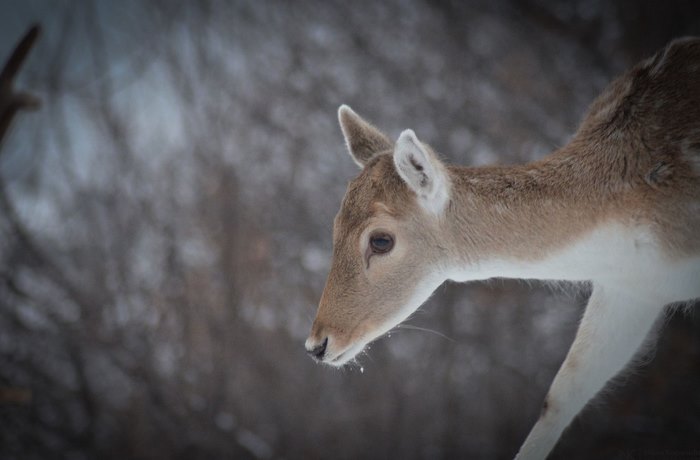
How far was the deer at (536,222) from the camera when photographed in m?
1.24

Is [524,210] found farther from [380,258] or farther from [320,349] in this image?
[320,349]

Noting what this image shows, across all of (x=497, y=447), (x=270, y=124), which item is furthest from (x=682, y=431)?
(x=270, y=124)

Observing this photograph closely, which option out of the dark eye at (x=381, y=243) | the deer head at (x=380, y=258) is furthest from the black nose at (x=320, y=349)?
the dark eye at (x=381, y=243)

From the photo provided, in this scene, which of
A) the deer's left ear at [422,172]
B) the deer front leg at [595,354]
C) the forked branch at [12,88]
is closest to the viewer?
the forked branch at [12,88]

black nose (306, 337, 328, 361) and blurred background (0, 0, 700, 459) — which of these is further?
blurred background (0, 0, 700, 459)

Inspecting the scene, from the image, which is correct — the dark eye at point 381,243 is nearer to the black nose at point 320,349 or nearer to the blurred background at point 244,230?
the black nose at point 320,349

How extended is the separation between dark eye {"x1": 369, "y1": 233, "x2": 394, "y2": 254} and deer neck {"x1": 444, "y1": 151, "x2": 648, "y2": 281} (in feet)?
0.41

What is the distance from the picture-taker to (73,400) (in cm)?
359

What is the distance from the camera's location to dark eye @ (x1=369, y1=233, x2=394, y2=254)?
1254mm

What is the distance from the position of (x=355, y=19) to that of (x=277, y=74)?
59 cm

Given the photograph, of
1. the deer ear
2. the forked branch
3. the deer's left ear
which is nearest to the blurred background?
the deer ear

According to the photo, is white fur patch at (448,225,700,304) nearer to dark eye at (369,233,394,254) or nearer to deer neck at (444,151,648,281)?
deer neck at (444,151,648,281)

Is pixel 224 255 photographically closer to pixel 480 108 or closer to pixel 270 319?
pixel 270 319

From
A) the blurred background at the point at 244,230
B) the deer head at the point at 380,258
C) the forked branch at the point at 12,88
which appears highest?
the blurred background at the point at 244,230
